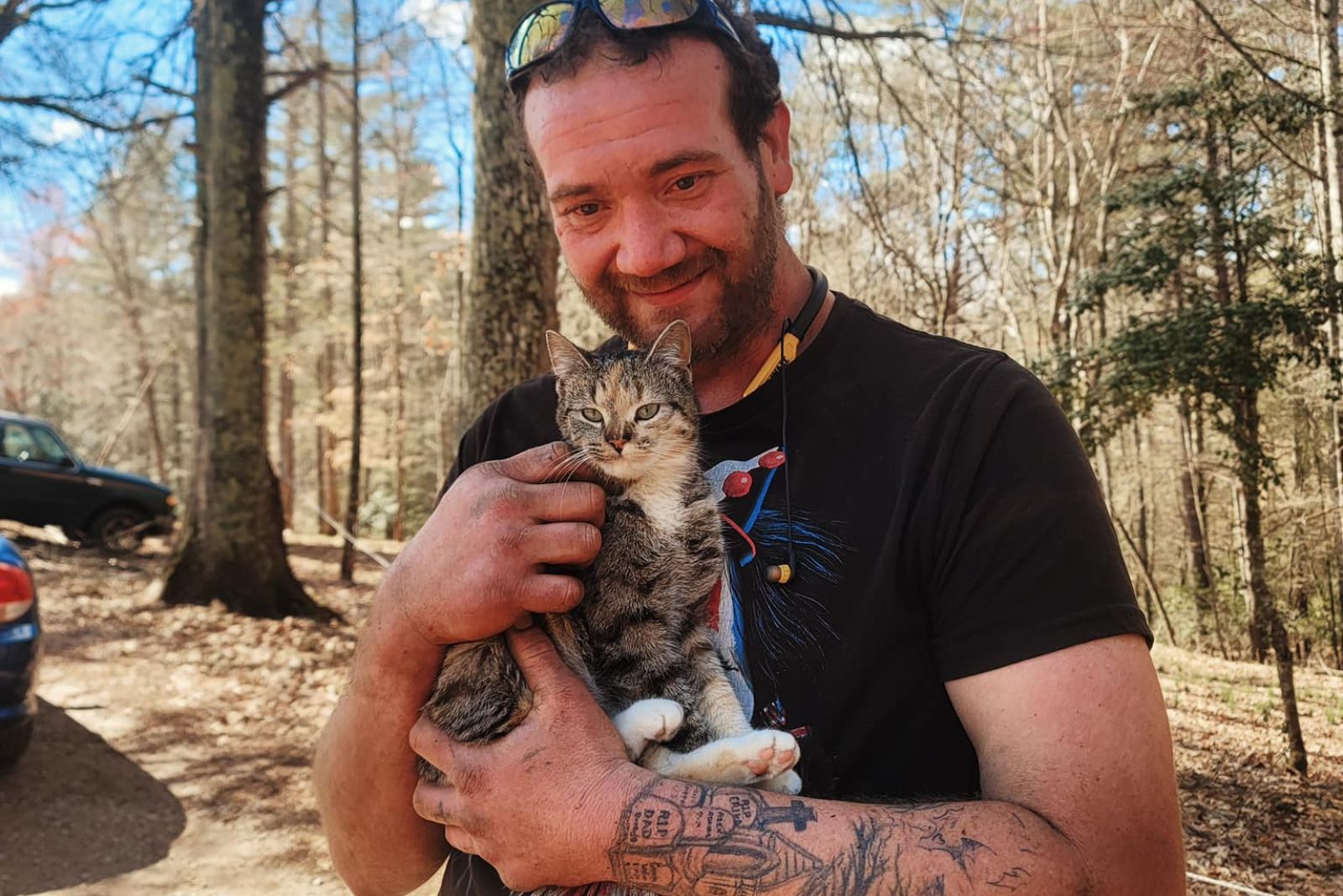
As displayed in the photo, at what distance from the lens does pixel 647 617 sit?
6.86 ft

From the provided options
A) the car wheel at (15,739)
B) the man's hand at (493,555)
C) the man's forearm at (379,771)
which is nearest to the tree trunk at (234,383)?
the car wheel at (15,739)

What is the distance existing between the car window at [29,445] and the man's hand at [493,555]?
14688 mm

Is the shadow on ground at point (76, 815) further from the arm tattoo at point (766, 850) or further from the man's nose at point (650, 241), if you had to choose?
the man's nose at point (650, 241)

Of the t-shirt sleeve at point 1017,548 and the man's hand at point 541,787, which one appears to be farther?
the man's hand at point 541,787

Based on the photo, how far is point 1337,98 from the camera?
20.5 feet

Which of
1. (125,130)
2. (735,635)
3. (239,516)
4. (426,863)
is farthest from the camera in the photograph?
(125,130)

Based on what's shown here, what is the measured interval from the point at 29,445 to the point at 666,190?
15298mm

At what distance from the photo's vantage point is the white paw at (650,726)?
1.92 meters

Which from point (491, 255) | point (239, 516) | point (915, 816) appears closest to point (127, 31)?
point (239, 516)

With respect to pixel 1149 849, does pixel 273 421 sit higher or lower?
higher

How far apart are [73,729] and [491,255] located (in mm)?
5549

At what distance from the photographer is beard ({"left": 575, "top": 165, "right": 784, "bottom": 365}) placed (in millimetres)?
2043

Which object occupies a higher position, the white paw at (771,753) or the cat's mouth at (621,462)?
the cat's mouth at (621,462)

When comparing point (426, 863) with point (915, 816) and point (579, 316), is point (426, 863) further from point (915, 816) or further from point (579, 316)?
point (579, 316)
